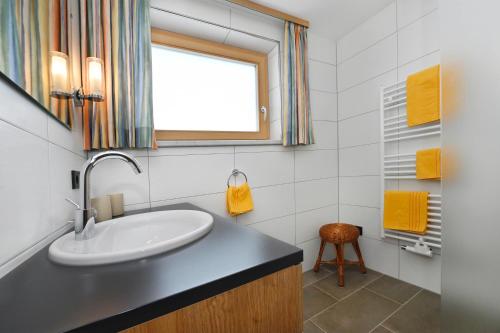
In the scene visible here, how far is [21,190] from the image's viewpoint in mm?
506

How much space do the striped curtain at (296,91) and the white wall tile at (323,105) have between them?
0.17 metres

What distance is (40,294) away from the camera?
0.39 meters

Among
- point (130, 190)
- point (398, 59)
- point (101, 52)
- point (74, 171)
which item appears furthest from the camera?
point (398, 59)

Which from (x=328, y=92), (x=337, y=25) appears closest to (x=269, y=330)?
(x=328, y=92)

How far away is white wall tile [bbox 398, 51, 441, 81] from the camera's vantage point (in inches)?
56.1

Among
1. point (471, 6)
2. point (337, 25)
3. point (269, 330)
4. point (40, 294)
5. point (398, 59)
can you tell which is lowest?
point (269, 330)

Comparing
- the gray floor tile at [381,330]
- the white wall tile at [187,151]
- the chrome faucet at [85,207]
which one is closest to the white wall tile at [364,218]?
the gray floor tile at [381,330]

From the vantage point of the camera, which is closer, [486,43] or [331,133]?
[486,43]

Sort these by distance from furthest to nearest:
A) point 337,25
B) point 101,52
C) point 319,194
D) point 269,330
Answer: point 319,194 < point 337,25 < point 101,52 < point 269,330

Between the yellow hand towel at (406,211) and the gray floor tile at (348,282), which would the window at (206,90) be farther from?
the gray floor tile at (348,282)

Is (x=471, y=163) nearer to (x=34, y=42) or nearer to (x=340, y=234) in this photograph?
(x=340, y=234)

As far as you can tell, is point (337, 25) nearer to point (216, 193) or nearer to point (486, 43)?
point (486, 43)

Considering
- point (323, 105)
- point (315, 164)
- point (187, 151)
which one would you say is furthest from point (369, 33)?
point (187, 151)

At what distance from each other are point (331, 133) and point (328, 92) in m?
0.39
